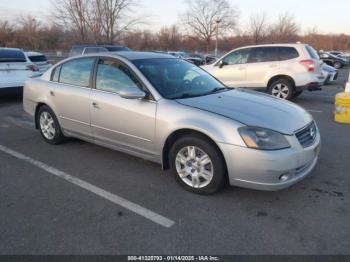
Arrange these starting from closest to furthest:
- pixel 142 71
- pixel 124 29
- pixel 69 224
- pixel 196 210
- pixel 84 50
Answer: pixel 69 224, pixel 196 210, pixel 142 71, pixel 84 50, pixel 124 29

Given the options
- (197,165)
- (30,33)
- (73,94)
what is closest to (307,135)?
(197,165)

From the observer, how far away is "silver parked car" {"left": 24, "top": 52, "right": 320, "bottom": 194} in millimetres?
3275

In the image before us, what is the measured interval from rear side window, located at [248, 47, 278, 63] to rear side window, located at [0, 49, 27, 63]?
6.99 metres

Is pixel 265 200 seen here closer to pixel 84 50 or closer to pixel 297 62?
pixel 297 62

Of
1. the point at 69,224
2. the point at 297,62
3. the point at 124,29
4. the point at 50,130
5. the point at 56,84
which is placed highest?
the point at 124,29

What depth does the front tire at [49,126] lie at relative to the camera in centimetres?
531

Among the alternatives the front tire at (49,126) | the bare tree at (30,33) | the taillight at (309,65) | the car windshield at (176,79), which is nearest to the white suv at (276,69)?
the taillight at (309,65)

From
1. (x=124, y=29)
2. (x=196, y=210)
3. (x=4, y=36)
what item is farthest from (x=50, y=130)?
(x=4, y=36)

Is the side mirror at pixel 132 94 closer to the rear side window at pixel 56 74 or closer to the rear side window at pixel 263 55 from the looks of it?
the rear side window at pixel 56 74

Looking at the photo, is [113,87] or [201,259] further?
[113,87]

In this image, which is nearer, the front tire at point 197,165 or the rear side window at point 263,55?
the front tire at point 197,165

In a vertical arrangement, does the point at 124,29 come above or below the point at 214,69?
above

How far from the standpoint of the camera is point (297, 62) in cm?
954

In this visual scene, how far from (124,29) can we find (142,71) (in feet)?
108
